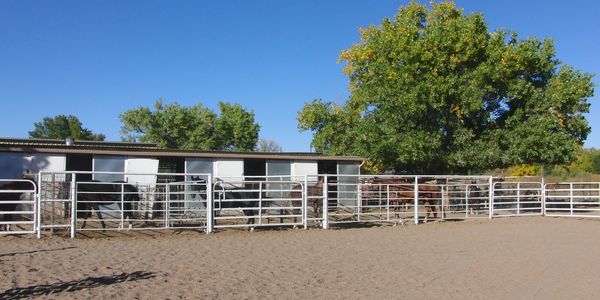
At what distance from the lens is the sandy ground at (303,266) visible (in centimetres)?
650

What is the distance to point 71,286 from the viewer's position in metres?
6.43

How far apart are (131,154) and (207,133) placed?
2851cm

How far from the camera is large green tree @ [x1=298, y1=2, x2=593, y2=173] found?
72.9 feet

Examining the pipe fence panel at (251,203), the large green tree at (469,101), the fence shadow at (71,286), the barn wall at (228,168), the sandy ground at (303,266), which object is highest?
the large green tree at (469,101)

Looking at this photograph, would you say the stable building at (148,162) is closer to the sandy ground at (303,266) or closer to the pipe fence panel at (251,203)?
the pipe fence panel at (251,203)

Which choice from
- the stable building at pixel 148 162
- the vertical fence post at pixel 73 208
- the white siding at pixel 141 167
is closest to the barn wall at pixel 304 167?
the stable building at pixel 148 162

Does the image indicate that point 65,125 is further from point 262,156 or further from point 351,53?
point 262,156

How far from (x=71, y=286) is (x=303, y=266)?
344 centimetres

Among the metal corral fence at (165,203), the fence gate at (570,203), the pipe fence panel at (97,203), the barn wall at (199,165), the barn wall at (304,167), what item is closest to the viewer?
the pipe fence panel at (97,203)

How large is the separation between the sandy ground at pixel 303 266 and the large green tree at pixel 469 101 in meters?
9.40

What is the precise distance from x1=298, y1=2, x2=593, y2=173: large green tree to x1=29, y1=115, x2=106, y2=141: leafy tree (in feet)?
167

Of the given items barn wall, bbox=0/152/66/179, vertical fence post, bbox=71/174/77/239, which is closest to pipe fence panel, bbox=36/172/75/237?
vertical fence post, bbox=71/174/77/239

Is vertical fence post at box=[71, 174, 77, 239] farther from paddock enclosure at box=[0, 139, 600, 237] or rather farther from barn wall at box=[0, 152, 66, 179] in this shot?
barn wall at box=[0, 152, 66, 179]

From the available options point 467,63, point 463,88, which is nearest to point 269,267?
point 463,88
